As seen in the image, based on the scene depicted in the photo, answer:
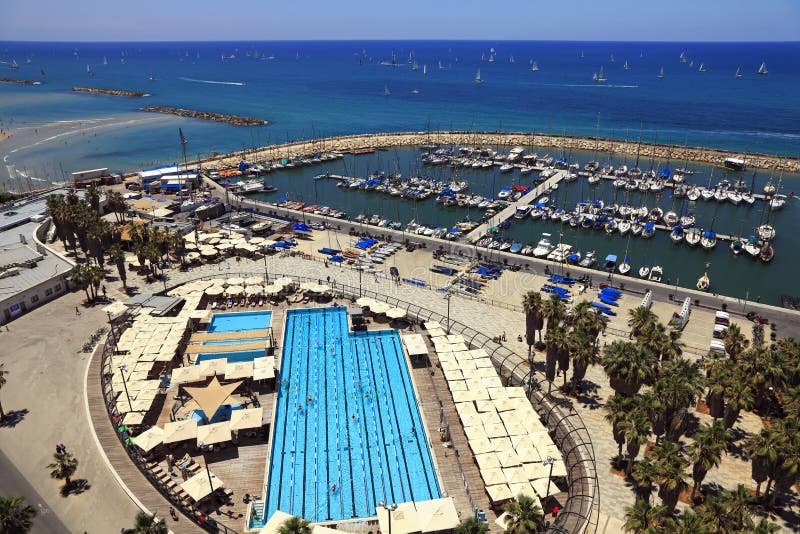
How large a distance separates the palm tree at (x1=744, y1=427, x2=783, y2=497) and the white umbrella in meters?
47.6

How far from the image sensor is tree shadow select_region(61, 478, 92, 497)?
105 feet

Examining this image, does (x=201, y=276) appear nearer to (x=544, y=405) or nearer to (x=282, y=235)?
(x=282, y=235)

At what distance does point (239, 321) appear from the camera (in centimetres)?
5353

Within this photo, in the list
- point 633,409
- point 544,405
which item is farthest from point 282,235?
point 633,409

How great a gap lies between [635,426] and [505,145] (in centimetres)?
12569

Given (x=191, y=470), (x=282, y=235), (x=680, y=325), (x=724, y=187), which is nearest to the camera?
(x=191, y=470)

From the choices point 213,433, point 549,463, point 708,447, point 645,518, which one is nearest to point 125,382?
point 213,433

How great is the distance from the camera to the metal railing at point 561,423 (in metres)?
30.6

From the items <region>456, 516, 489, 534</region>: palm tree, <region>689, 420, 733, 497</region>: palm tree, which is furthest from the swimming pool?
<region>689, 420, 733, 497</region>: palm tree

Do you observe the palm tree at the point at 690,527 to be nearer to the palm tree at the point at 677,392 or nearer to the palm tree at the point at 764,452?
the palm tree at the point at 764,452

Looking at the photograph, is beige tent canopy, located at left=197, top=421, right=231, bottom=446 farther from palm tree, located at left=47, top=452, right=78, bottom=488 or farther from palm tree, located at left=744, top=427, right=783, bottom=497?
palm tree, located at left=744, top=427, right=783, bottom=497

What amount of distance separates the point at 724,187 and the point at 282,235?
290ft

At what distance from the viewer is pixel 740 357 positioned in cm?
3703

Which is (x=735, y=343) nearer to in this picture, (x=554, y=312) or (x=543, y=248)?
(x=554, y=312)
